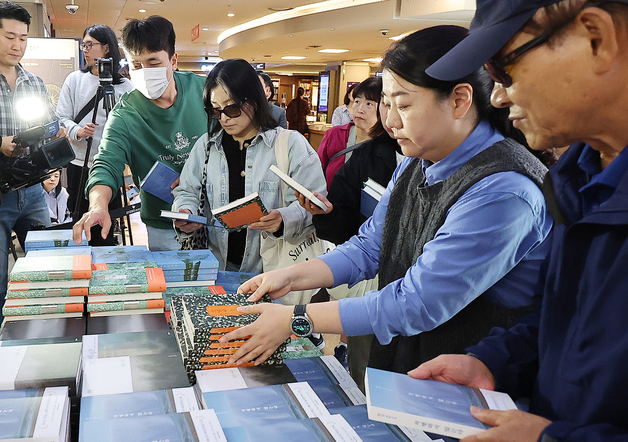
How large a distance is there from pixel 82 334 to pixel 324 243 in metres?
1.41

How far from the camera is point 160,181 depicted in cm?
253

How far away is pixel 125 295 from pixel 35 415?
810mm

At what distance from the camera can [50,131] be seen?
9.77ft

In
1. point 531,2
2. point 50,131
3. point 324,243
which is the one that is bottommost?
point 324,243

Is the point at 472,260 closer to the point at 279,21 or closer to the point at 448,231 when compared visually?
the point at 448,231

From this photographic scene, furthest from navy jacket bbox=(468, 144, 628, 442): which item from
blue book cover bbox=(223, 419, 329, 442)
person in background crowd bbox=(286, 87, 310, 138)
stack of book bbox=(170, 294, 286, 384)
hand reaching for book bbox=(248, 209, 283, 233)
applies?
person in background crowd bbox=(286, 87, 310, 138)

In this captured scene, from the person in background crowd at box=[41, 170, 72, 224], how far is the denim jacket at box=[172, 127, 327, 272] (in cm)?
297

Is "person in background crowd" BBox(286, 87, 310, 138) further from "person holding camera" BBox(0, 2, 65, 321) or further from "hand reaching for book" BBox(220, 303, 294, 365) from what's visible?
"hand reaching for book" BBox(220, 303, 294, 365)

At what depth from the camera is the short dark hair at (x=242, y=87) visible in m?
2.31

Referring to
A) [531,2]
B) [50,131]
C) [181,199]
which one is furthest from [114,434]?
[50,131]

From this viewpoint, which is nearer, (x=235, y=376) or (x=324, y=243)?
(x=235, y=376)

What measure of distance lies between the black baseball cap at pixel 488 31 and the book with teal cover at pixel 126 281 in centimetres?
124

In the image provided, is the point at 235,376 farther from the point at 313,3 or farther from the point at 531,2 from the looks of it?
the point at 313,3

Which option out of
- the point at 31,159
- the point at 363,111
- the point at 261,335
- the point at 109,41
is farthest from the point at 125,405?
the point at 109,41
